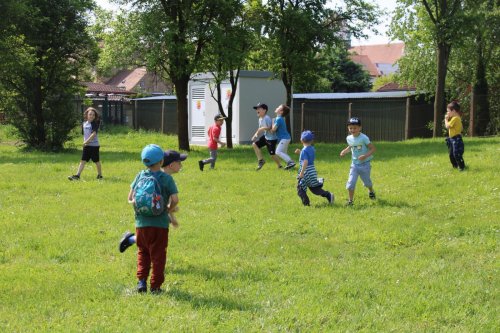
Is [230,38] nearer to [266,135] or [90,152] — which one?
[266,135]

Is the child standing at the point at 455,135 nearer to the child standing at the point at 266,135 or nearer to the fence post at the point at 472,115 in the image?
the child standing at the point at 266,135

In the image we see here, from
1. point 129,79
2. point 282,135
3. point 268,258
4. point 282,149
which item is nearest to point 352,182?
point 268,258

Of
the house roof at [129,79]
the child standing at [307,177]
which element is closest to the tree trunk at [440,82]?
the child standing at [307,177]

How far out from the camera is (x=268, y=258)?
7297 millimetres

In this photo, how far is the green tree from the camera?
2331 centimetres

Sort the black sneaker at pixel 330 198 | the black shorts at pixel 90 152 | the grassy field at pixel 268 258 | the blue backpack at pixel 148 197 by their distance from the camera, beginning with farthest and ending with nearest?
the black shorts at pixel 90 152 < the black sneaker at pixel 330 198 < the blue backpack at pixel 148 197 < the grassy field at pixel 268 258

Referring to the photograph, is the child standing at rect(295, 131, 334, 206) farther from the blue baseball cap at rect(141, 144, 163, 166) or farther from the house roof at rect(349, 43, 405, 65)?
the house roof at rect(349, 43, 405, 65)

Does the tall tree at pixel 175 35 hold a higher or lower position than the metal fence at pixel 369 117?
higher

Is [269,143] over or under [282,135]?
under

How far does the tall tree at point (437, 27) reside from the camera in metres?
24.1

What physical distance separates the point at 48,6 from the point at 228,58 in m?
7.96

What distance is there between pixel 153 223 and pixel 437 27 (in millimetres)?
21297

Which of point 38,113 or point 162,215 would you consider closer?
point 162,215

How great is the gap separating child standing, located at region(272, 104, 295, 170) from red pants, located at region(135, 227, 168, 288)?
927cm
